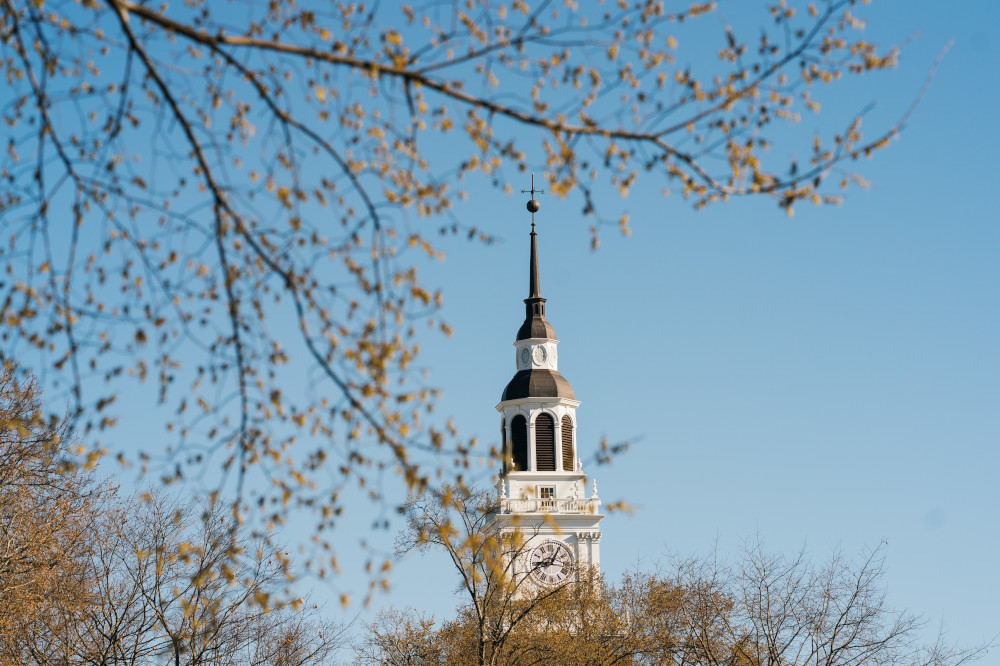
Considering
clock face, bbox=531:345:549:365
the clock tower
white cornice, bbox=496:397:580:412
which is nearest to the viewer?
the clock tower

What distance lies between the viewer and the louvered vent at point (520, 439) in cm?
A: 6184

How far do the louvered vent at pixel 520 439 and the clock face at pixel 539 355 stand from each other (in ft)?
12.4

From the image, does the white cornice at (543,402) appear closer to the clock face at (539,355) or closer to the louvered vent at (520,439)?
the louvered vent at (520,439)

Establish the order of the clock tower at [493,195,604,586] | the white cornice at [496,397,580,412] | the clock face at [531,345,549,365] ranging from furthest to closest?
the clock face at [531,345,549,365], the white cornice at [496,397,580,412], the clock tower at [493,195,604,586]

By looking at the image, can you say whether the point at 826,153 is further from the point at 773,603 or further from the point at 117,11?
the point at 773,603

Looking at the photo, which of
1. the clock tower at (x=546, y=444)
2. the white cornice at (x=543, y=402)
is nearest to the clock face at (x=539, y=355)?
the clock tower at (x=546, y=444)

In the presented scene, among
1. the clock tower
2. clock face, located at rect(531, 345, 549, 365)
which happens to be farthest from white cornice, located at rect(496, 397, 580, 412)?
clock face, located at rect(531, 345, 549, 365)

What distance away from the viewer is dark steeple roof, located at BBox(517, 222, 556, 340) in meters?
65.7

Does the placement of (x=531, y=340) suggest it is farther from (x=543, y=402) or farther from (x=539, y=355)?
(x=543, y=402)

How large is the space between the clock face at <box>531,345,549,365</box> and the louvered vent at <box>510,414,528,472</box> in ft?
12.4

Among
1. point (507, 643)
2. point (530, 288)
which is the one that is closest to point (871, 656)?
point (507, 643)

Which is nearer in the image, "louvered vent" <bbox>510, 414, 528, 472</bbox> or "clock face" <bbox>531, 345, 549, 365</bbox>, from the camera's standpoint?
"louvered vent" <bbox>510, 414, 528, 472</bbox>

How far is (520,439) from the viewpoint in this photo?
6216cm

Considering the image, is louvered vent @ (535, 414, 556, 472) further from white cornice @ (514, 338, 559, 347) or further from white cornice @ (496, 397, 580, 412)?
white cornice @ (514, 338, 559, 347)
